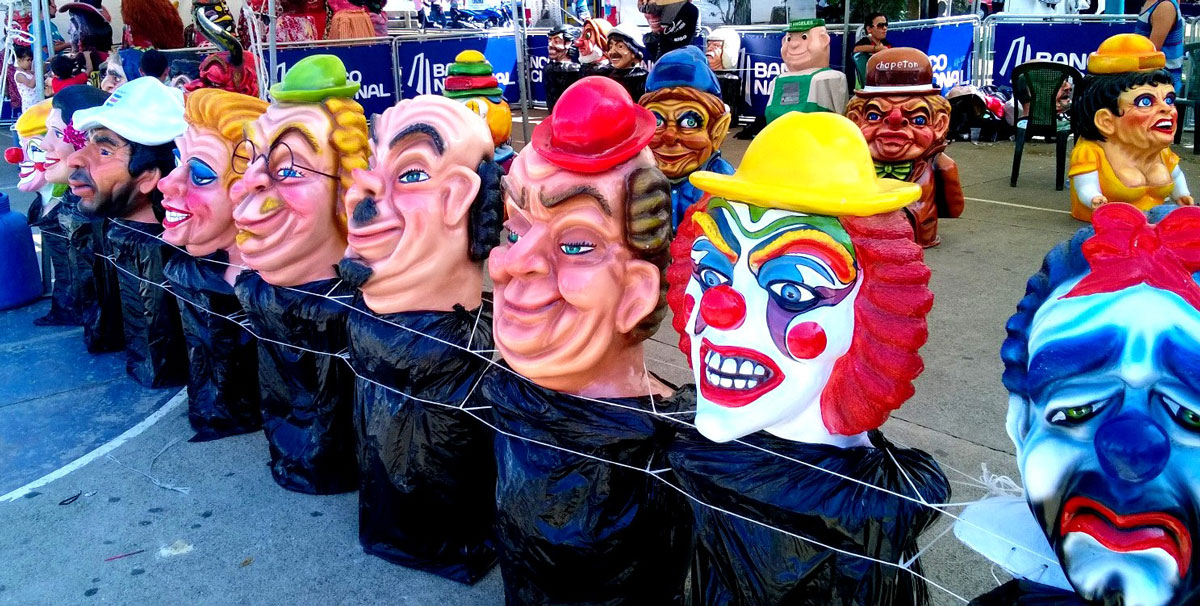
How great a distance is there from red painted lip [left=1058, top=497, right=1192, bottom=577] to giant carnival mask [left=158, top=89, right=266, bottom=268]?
10.9 ft

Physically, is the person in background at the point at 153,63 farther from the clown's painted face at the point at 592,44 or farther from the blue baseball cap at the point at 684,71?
the clown's painted face at the point at 592,44

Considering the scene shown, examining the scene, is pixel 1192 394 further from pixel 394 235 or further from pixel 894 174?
pixel 894 174

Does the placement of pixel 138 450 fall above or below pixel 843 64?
below

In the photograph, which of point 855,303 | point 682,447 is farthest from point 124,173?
point 855,303

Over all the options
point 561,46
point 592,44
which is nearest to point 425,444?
point 592,44

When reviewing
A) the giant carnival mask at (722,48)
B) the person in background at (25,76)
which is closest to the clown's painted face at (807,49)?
the giant carnival mask at (722,48)

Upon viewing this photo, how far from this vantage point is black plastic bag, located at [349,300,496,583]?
2.97 metres

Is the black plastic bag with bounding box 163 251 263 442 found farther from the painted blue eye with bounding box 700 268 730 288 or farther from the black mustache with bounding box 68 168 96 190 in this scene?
the painted blue eye with bounding box 700 268 730 288

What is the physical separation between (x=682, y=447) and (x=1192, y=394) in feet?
3.62

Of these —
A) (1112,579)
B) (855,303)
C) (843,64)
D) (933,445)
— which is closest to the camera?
(1112,579)

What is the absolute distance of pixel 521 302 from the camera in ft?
7.92

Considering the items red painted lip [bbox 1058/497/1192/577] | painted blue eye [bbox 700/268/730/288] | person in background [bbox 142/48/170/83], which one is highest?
person in background [bbox 142/48/170/83]

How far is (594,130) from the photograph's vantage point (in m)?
2.34

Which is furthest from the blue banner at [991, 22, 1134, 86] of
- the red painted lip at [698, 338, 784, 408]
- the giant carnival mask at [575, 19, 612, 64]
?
the red painted lip at [698, 338, 784, 408]
